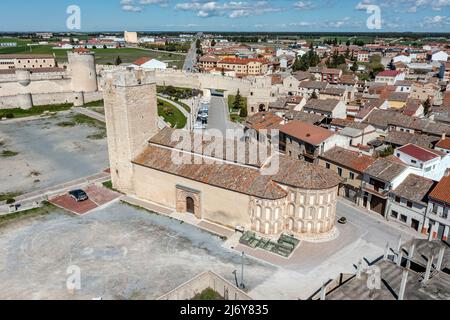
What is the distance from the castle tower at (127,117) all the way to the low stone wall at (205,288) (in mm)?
18819

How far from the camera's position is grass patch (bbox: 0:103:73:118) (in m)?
82.2

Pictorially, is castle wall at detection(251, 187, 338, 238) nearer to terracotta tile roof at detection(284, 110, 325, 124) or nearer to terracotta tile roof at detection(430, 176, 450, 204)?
terracotta tile roof at detection(430, 176, 450, 204)

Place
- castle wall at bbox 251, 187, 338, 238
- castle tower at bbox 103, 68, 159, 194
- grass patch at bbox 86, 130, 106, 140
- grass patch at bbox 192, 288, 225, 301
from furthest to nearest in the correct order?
1. grass patch at bbox 86, 130, 106, 140
2. castle tower at bbox 103, 68, 159, 194
3. castle wall at bbox 251, 187, 338, 238
4. grass patch at bbox 192, 288, 225, 301

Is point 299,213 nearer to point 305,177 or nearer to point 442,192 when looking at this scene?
point 305,177

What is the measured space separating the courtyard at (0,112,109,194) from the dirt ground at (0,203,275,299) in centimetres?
1176

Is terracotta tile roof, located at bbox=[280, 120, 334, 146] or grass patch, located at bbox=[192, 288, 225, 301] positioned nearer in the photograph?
grass patch, located at bbox=[192, 288, 225, 301]

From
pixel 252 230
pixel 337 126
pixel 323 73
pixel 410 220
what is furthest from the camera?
pixel 323 73

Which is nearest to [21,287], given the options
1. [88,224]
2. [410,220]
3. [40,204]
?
[88,224]

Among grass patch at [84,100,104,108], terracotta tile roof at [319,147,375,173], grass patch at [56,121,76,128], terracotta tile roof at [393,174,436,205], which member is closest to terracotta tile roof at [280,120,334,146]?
terracotta tile roof at [319,147,375,173]

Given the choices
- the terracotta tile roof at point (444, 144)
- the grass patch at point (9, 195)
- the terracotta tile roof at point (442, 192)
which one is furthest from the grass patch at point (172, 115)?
the terracotta tile roof at point (442, 192)

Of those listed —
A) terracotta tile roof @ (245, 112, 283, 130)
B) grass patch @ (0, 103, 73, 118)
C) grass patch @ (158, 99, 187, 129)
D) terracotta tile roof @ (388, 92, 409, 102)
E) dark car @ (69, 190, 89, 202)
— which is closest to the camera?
dark car @ (69, 190, 89, 202)

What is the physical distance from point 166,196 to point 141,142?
6.87 meters

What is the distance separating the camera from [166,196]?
3869 centimetres

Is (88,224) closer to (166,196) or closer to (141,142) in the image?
(166,196)
